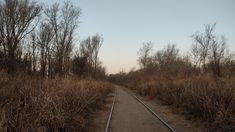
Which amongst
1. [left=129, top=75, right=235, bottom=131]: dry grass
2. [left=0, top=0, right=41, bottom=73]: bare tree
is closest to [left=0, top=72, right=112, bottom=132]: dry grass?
[left=129, top=75, right=235, bottom=131]: dry grass

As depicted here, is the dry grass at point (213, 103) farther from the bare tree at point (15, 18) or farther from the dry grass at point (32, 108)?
the bare tree at point (15, 18)

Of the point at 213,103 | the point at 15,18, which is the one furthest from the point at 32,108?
the point at 15,18

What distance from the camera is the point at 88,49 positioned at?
55000 mm

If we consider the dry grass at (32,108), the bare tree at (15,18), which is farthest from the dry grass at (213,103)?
the bare tree at (15,18)

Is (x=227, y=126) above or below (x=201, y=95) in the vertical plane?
below

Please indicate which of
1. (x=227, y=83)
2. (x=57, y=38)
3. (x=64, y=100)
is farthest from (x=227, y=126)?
(x=57, y=38)

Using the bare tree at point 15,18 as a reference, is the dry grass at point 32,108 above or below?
below

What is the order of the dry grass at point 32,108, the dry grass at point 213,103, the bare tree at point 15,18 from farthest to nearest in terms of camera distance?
the bare tree at point 15,18 < the dry grass at point 213,103 < the dry grass at point 32,108

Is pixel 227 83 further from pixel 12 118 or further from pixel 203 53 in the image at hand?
pixel 203 53

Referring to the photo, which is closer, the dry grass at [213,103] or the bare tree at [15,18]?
the dry grass at [213,103]

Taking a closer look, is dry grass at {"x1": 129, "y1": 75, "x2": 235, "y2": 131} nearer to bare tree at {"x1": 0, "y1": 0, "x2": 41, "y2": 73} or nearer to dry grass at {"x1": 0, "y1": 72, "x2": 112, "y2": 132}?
dry grass at {"x1": 0, "y1": 72, "x2": 112, "y2": 132}

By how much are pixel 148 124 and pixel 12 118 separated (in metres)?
5.88

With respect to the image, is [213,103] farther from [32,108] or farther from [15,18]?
[15,18]

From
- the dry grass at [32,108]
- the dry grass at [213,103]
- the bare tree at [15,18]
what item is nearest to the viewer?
the dry grass at [32,108]
